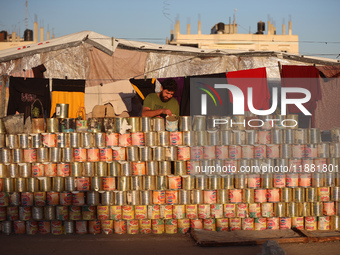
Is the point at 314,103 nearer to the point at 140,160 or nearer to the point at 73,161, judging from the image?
the point at 140,160

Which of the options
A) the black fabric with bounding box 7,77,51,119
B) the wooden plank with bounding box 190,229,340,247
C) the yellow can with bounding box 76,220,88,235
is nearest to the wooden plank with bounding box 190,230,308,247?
the wooden plank with bounding box 190,229,340,247

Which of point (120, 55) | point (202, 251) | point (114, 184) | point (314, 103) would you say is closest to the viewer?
point (202, 251)

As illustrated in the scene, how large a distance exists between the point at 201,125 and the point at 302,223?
230cm

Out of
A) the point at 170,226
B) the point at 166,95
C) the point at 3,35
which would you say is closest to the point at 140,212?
the point at 170,226

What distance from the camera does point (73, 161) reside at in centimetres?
643

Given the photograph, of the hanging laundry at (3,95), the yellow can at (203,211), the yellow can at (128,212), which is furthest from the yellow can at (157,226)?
the hanging laundry at (3,95)

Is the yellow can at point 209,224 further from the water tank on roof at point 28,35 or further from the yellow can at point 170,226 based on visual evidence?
the water tank on roof at point 28,35

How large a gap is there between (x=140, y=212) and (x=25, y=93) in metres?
3.92

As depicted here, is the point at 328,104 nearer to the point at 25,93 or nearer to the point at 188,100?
the point at 188,100

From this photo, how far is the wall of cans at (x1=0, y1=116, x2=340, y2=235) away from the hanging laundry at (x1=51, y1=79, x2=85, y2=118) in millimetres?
2408

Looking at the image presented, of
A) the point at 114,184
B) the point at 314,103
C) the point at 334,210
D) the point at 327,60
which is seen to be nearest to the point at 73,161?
the point at 114,184

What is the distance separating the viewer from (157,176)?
6430 mm

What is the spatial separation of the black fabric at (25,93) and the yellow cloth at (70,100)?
0.55ft

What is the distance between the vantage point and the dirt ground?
5688 millimetres
